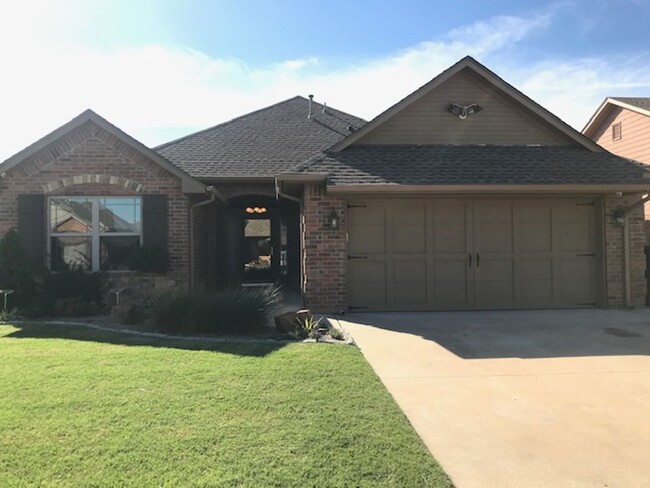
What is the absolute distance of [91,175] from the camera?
9.79 meters

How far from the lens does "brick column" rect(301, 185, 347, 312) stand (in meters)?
9.16

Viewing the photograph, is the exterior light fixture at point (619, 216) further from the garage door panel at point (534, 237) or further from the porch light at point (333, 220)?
the porch light at point (333, 220)

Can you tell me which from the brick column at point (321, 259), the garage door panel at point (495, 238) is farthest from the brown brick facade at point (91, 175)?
the garage door panel at point (495, 238)

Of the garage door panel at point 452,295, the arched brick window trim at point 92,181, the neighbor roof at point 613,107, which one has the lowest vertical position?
the garage door panel at point 452,295

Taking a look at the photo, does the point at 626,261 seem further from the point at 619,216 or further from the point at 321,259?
the point at 321,259

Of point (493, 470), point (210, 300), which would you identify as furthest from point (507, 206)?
point (493, 470)

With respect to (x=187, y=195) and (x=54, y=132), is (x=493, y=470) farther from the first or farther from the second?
(x=54, y=132)

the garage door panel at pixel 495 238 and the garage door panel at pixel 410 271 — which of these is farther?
the garage door panel at pixel 495 238

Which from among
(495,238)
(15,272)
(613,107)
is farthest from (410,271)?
(613,107)

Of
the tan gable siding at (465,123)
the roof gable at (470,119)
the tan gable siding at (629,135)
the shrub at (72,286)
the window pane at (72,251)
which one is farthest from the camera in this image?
the tan gable siding at (629,135)

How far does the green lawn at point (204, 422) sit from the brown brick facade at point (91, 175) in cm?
470

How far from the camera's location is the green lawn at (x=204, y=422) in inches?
116

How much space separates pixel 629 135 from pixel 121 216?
18022mm

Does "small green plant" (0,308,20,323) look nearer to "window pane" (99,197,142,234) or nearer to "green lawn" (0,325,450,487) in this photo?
"window pane" (99,197,142,234)
